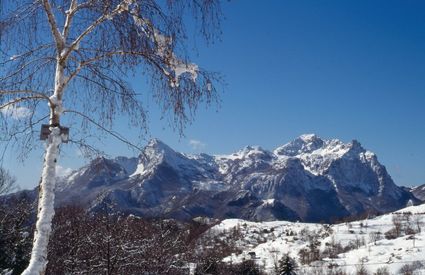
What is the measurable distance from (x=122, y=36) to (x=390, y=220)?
501 feet

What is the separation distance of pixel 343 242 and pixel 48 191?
126178 mm

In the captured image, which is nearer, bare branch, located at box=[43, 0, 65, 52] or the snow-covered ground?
bare branch, located at box=[43, 0, 65, 52]

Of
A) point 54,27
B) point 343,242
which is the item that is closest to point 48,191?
point 54,27

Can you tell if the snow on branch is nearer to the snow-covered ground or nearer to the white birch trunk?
the white birch trunk

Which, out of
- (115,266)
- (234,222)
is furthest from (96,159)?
(234,222)

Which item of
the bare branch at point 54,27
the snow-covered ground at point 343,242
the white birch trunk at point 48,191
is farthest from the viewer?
the snow-covered ground at point 343,242

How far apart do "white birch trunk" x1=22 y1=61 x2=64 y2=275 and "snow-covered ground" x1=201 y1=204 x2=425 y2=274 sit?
257 ft

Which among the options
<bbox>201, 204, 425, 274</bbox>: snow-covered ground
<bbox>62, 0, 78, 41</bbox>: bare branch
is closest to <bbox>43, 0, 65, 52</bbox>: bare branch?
<bbox>62, 0, 78, 41</bbox>: bare branch

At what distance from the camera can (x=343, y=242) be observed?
125312 millimetres

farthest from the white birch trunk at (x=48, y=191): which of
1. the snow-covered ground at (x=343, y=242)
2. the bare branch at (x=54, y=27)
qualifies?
the snow-covered ground at (x=343, y=242)

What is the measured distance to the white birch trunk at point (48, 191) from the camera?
5520 mm

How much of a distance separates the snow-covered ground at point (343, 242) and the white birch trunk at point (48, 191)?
78.2 metres

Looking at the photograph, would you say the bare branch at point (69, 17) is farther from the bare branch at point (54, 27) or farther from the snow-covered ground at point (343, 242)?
the snow-covered ground at point (343, 242)

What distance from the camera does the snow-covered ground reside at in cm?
9869
